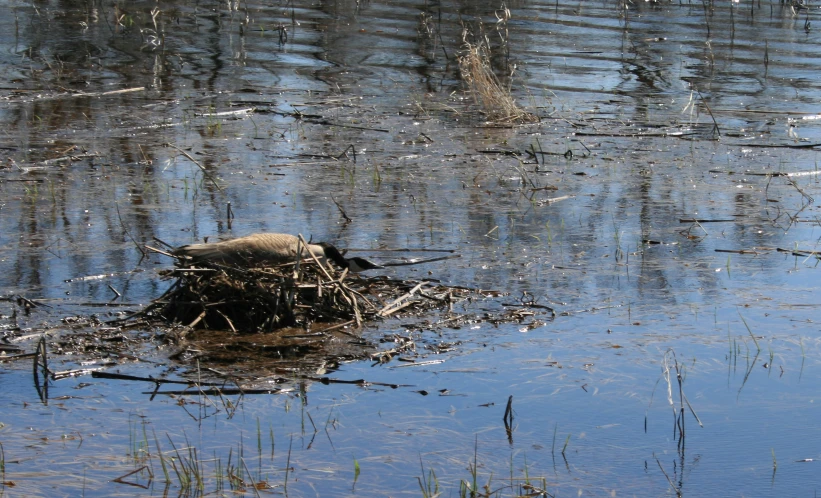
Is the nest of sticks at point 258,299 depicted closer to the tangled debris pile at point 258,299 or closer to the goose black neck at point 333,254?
the tangled debris pile at point 258,299

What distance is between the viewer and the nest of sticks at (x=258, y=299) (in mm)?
5918

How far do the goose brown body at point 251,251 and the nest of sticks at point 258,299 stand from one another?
90 millimetres

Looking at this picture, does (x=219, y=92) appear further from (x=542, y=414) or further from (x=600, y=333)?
(x=542, y=414)

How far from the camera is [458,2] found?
21.1m

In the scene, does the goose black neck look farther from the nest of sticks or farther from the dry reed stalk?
the dry reed stalk

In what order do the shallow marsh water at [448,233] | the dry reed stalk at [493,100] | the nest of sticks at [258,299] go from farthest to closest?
the dry reed stalk at [493,100] < the nest of sticks at [258,299] < the shallow marsh water at [448,233]

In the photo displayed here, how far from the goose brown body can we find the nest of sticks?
9 cm

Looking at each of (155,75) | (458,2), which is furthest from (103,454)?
(458,2)

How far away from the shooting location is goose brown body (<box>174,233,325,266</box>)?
242 inches

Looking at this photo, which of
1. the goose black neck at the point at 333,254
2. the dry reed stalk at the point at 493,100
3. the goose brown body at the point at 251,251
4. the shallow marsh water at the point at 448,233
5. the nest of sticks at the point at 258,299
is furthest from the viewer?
the dry reed stalk at the point at 493,100

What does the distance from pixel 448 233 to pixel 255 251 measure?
205 centimetres

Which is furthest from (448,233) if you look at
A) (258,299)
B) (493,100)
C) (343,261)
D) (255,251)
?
(493,100)

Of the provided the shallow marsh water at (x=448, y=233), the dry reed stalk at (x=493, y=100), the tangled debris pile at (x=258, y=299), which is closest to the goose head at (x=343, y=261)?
the tangled debris pile at (x=258, y=299)

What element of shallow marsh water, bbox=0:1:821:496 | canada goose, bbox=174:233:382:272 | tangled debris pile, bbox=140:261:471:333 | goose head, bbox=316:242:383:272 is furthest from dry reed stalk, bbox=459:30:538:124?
tangled debris pile, bbox=140:261:471:333
